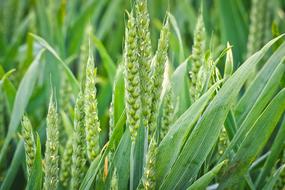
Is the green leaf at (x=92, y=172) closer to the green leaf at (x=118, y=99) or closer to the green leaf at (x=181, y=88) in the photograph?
the green leaf at (x=118, y=99)

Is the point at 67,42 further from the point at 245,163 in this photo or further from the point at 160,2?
the point at 245,163

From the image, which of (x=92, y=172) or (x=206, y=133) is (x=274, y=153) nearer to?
(x=206, y=133)

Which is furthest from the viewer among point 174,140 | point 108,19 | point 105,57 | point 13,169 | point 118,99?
point 108,19

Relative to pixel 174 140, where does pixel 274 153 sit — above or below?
below

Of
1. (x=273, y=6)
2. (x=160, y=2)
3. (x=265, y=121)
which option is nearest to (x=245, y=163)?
(x=265, y=121)

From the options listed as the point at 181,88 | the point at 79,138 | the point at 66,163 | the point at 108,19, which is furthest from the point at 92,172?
the point at 108,19

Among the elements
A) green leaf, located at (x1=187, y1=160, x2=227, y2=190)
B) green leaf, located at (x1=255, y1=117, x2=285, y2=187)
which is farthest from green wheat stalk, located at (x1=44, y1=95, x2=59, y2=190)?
green leaf, located at (x1=255, y1=117, x2=285, y2=187)

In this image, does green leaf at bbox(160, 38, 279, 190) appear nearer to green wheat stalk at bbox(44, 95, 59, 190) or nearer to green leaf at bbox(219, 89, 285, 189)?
green leaf at bbox(219, 89, 285, 189)
